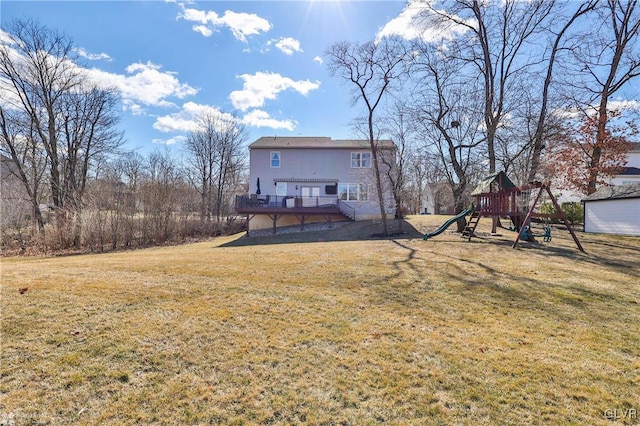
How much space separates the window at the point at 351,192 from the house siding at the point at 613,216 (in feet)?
43.6

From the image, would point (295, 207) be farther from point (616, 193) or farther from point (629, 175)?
point (629, 175)

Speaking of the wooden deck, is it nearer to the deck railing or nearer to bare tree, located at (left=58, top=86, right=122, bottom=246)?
the deck railing

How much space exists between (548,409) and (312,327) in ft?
8.26

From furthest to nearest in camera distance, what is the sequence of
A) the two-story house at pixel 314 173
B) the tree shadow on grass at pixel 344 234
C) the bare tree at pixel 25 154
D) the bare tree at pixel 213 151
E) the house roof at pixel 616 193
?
the bare tree at pixel 213 151
the two-story house at pixel 314 173
the bare tree at pixel 25 154
the tree shadow on grass at pixel 344 234
the house roof at pixel 616 193

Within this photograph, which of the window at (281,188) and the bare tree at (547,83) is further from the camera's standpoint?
the window at (281,188)

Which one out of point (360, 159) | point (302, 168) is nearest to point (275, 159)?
point (302, 168)

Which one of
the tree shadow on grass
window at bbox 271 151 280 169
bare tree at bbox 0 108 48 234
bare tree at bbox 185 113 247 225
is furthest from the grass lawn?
bare tree at bbox 185 113 247 225

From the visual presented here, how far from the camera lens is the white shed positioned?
13.6 meters

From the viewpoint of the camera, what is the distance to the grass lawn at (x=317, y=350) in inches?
96.7

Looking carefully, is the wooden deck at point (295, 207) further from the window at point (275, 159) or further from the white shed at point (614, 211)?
the white shed at point (614, 211)

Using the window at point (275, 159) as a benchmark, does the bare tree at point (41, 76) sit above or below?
above

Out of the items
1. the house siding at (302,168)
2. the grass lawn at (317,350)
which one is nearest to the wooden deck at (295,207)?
the house siding at (302,168)

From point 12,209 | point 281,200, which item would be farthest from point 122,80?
point 281,200

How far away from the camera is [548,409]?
2.48 m
